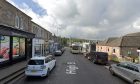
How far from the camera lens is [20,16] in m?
26.2

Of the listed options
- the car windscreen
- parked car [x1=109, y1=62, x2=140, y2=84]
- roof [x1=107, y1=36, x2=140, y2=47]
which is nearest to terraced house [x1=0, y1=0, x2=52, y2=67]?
the car windscreen

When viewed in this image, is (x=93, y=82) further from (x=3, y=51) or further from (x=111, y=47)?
(x=111, y=47)

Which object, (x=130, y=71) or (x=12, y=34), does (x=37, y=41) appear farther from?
(x=130, y=71)

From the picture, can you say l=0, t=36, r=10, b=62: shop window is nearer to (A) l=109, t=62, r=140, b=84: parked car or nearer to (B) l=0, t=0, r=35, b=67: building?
(B) l=0, t=0, r=35, b=67: building

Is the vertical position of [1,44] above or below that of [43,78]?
above

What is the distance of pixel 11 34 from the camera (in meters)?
20.8

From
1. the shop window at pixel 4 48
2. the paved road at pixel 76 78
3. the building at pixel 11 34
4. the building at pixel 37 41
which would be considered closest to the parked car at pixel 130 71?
the paved road at pixel 76 78

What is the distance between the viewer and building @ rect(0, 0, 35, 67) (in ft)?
64.3

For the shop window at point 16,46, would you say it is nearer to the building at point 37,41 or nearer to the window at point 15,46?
the window at point 15,46

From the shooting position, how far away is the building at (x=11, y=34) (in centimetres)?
1961

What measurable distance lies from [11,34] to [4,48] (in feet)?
5.23

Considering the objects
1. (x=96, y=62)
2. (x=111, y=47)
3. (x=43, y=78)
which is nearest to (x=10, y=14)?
(x=43, y=78)

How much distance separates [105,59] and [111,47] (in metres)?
20.2

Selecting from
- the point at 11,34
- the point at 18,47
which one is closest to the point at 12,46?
the point at 11,34
